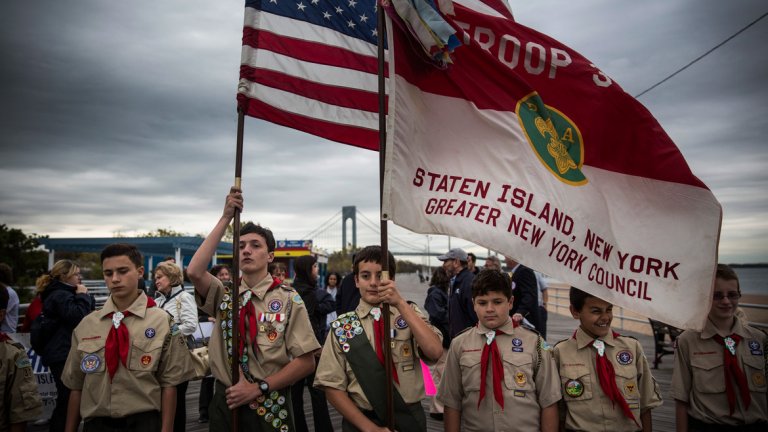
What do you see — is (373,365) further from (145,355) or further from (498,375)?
(145,355)

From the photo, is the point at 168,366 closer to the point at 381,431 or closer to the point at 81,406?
the point at 81,406

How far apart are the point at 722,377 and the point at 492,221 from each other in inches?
63.5

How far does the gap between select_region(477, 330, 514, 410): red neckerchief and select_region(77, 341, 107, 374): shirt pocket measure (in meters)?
1.96

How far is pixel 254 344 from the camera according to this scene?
2.81m

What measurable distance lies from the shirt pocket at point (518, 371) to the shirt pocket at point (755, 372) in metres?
1.20

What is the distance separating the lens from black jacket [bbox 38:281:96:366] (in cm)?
445

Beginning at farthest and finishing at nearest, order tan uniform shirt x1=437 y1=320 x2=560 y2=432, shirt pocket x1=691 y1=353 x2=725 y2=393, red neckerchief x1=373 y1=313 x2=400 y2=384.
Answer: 1. shirt pocket x1=691 y1=353 x2=725 y2=393
2. tan uniform shirt x1=437 y1=320 x2=560 y2=432
3. red neckerchief x1=373 y1=313 x2=400 y2=384

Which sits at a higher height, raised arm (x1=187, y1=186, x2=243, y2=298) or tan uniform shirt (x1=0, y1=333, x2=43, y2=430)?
raised arm (x1=187, y1=186, x2=243, y2=298)

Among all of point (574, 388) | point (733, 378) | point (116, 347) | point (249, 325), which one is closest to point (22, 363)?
point (116, 347)

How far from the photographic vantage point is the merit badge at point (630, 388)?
291cm

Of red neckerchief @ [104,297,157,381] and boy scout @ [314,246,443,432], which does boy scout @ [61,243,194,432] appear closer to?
red neckerchief @ [104,297,157,381]

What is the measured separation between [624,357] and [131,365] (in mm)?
2632

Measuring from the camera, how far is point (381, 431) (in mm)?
2438

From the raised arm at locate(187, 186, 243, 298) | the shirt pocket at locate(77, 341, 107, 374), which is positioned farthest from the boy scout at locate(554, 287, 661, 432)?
the shirt pocket at locate(77, 341, 107, 374)
